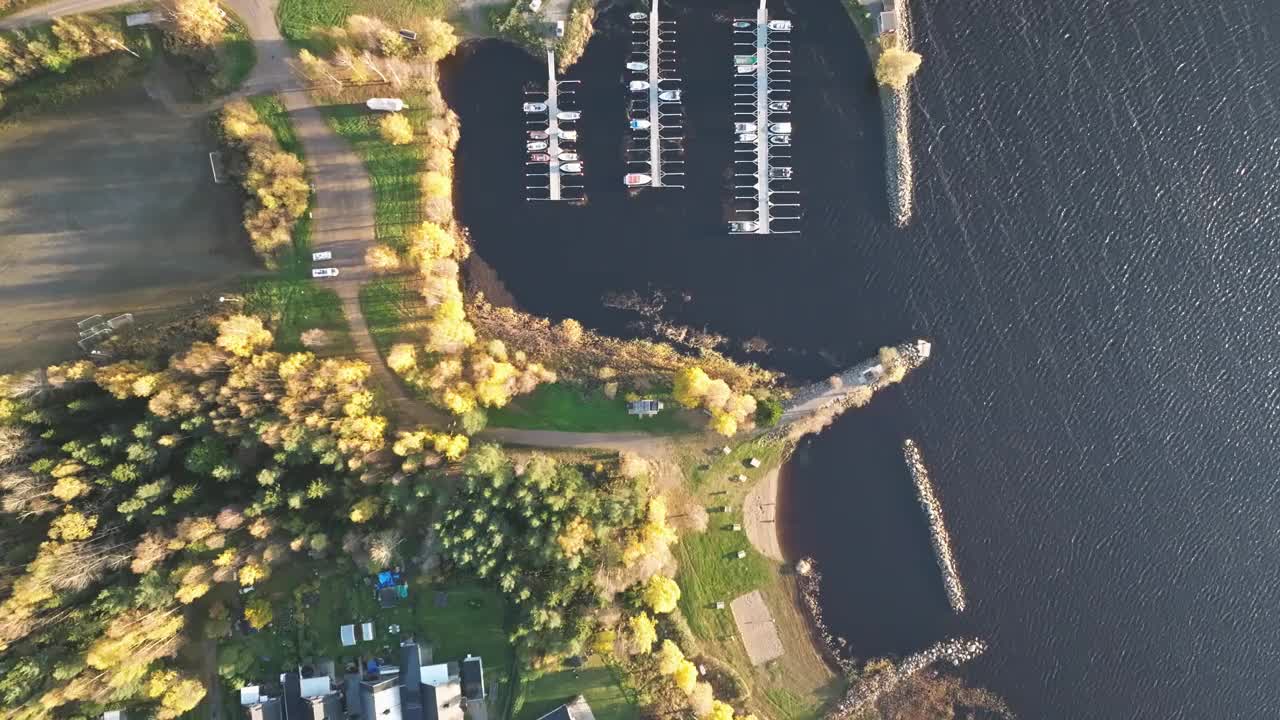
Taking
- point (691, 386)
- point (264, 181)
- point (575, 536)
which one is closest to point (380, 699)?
point (575, 536)

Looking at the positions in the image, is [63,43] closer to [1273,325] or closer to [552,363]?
[552,363]

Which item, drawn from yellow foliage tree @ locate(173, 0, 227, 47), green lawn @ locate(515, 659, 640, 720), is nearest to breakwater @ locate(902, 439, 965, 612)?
green lawn @ locate(515, 659, 640, 720)

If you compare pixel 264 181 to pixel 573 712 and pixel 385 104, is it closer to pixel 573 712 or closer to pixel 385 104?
pixel 385 104

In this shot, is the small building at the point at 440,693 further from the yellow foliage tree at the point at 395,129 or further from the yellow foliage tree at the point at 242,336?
the yellow foliage tree at the point at 395,129

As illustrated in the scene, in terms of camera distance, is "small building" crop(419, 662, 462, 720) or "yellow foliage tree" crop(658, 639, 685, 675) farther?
"yellow foliage tree" crop(658, 639, 685, 675)

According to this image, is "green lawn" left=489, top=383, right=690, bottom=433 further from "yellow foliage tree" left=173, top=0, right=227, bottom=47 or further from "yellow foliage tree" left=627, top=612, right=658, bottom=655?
"yellow foliage tree" left=173, top=0, right=227, bottom=47

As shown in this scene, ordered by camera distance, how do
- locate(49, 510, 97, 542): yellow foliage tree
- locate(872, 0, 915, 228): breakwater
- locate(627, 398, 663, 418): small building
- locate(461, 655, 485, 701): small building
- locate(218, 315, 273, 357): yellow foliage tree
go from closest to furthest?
locate(49, 510, 97, 542): yellow foliage tree → locate(218, 315, 273, 357): yellow foliage tree → locate(461, 655, 485, 701): small building → locate(627, 398, 663, 418): small building → locate(872, 0, 915, 228): breakwater
